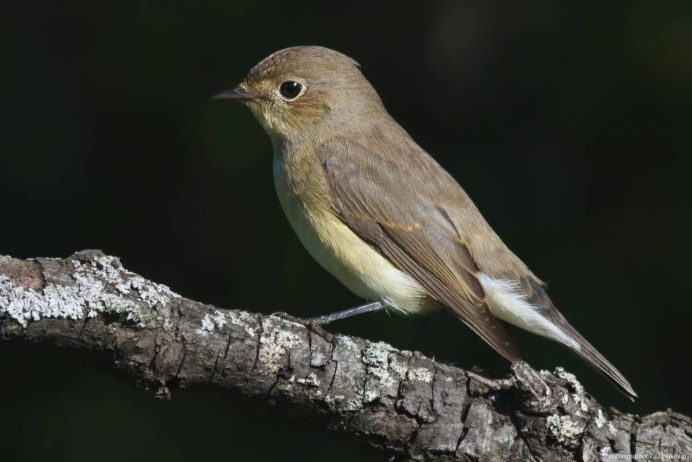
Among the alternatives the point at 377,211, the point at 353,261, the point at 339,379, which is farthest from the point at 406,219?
the point at 339,379

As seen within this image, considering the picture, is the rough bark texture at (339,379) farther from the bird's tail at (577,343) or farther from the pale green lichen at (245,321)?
the bird's tail at (577,343)

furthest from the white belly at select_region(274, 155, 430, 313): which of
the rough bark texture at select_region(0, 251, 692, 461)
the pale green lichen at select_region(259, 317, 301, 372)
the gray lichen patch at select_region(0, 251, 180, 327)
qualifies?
the gray lichen patch at select_region(0, 251, 180, 327)

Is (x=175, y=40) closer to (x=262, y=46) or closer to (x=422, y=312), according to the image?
A: (x=262, y=46)

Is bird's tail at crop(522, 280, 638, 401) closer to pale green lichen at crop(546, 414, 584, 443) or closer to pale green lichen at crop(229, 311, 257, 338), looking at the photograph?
pale green lichen at crop(546, 414, 584, 443)

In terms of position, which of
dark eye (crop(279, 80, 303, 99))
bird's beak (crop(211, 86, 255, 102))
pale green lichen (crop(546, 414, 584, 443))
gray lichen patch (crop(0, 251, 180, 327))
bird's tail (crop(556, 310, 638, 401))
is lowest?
gray lichen patch (crop(0, 251, 180, 327))

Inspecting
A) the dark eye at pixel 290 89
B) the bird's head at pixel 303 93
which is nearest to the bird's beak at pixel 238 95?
the bird's head at pixel 303 93

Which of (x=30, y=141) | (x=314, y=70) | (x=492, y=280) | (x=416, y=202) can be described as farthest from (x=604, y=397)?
(x=30, y=141)

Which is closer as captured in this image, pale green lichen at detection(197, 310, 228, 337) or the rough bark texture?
the rough bark texture
